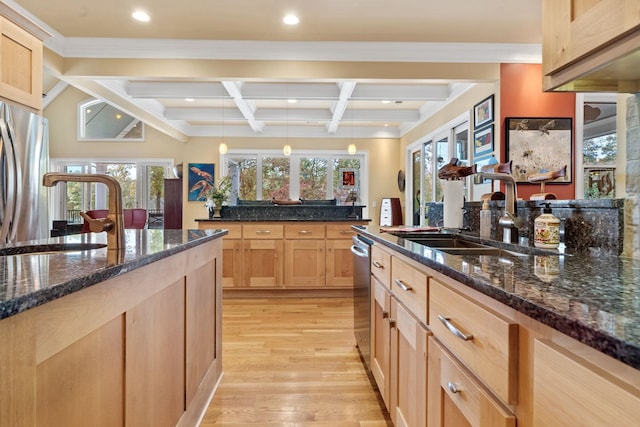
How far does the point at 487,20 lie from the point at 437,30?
1.47 ft

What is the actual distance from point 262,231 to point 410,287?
299 cm

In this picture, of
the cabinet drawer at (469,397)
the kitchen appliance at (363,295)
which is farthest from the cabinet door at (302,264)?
the cabinet drawer at (469,397)

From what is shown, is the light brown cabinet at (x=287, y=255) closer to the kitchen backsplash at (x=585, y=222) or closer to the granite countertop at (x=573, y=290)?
the kitchen backsplash at (x=585, y=222)

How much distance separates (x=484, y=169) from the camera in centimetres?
199

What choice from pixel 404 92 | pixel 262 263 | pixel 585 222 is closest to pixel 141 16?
pixel 262 263

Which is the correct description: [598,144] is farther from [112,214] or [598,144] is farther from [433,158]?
[112,214]

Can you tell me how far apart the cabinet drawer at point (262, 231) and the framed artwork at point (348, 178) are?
414cm

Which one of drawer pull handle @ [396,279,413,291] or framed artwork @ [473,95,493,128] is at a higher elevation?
framed artwork @ [473,95,493,128]

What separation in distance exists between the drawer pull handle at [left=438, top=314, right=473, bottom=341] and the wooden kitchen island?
874 mm

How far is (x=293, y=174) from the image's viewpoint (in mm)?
8008

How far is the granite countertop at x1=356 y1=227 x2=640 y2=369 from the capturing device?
47cm

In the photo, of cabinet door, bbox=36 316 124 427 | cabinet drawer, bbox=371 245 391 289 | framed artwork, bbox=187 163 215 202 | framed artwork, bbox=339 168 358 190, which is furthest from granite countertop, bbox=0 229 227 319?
framed artwork, bbox=339 168 358 190

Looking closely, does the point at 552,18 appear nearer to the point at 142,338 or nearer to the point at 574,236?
the point at 574,236

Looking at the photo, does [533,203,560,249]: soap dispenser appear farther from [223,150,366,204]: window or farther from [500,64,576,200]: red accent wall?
[223,150,366,204]: window
